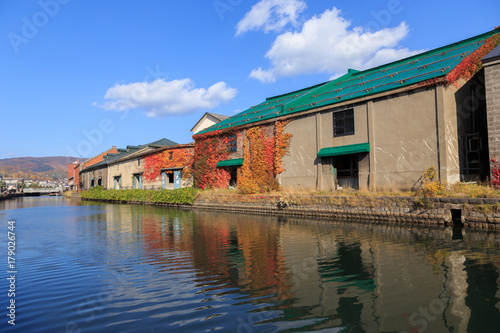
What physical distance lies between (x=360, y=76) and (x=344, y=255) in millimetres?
20376

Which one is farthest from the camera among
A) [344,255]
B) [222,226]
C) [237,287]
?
[222,226]

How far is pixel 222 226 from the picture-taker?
52.6 ft

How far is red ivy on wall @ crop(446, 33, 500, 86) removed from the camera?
16859mm

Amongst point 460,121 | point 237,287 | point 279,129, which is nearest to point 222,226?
point 237,287

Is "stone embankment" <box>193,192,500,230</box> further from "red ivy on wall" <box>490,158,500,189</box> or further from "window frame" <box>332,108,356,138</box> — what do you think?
"window frame" <box>332,108,356,138</box>

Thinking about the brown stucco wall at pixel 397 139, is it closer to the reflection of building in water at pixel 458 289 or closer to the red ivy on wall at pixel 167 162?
the reflection of building in water at pixel 458 289

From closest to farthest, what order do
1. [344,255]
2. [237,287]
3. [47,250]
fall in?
1. [237,287]
2. [344,255]
3. [47,250]

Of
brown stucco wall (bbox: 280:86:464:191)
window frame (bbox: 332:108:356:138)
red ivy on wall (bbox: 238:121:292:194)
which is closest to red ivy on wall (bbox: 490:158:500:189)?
brown stucco wall (bbox: 280:86:464:191)

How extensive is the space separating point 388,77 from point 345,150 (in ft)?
18.8

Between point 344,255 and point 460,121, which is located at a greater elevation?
point 460,121

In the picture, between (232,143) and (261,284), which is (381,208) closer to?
(261,284)

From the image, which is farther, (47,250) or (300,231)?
(300,231)

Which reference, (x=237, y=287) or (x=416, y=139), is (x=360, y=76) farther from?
(x=237, y=287)

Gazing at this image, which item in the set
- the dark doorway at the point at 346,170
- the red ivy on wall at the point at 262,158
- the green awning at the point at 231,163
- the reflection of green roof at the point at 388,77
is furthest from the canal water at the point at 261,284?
the green awning at the point at 231,163
